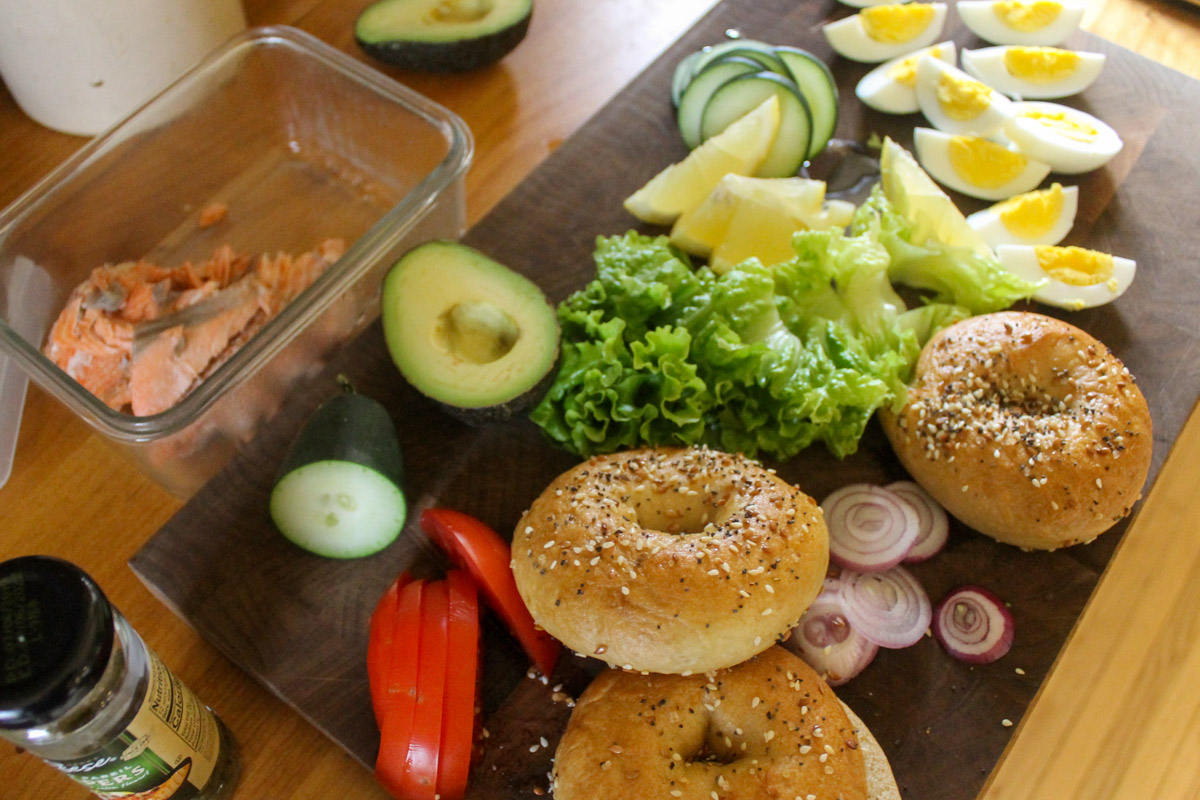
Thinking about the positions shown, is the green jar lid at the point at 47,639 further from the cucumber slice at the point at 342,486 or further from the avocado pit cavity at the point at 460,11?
the avocado pit cavity at the point at 460,11

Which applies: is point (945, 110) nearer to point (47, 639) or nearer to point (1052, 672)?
point (1052, 672)

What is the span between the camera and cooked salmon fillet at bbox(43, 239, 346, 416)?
1.80m

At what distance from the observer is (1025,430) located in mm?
1674

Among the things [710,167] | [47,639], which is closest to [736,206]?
[710,167]

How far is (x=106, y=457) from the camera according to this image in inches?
73.8

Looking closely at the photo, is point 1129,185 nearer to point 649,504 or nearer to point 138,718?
point 649,504

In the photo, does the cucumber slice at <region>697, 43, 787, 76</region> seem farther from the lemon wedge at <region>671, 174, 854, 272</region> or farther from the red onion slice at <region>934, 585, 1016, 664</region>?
the red onion slice at <region>934, 585, 1016, 664</region>

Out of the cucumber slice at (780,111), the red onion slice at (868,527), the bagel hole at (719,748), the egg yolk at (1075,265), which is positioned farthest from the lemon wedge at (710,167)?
the bagel hole at (719,748)

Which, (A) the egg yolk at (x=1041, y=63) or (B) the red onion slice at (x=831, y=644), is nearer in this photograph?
(B) the red onion slice at (x=831, y=644)

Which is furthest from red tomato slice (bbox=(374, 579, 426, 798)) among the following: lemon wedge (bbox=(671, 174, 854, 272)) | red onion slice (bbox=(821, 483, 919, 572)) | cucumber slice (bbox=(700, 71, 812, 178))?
cucumber slice (bbox=(700, 71, 812, 178))

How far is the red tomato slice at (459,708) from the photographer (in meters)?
1.40

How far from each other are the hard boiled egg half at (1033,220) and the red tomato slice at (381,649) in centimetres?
143

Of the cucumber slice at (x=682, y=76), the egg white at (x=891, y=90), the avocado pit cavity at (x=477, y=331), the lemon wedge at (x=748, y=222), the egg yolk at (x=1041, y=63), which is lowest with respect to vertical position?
the avocado pit cavity at (x=477, y=331)

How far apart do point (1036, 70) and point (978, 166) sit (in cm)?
34
